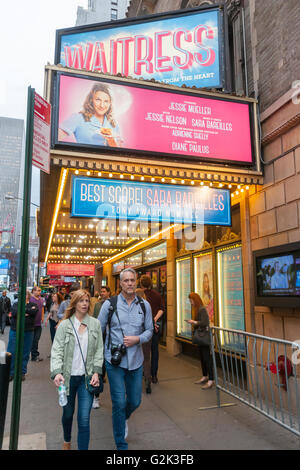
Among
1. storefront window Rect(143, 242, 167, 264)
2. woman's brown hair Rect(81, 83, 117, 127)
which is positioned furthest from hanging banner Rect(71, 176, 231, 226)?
storefront window Rect(143, 242, 167, 264)

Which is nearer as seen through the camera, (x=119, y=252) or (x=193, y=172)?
(x=193, y=172)

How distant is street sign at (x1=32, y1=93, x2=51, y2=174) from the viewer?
3400 millimetres

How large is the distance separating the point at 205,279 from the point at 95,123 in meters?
4.94

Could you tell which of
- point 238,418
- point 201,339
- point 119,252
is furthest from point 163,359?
point 119,252

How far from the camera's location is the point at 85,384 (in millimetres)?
3523

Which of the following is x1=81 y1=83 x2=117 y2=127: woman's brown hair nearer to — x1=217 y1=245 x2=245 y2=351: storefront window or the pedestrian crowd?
the pedestrian crowd

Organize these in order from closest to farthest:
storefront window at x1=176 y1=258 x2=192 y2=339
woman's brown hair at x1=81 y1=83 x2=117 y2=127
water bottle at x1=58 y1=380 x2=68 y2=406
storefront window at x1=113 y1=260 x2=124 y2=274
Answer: water bottle at x1=58 y1=380 x2=68 y2=406
woman's brown hair at x1=81 y1=83 x2=117 y2=127
storefront window at x1=176 y1=258 x2=192 y2=339
storefront window at x1=113 y1=260 x2=124 y2=274

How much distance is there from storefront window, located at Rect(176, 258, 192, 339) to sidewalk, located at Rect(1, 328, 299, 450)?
332cm

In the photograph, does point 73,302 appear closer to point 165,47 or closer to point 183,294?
point 165,47

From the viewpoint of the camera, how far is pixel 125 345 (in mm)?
3818

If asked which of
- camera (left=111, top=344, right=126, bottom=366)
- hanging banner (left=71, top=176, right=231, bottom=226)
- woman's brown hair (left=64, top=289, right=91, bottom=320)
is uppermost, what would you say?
hanging banner (left=71, top=176, right=231, bottom=226)

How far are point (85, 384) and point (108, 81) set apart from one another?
203 inches

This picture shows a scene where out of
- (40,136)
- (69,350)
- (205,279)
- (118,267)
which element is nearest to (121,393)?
(69,350)

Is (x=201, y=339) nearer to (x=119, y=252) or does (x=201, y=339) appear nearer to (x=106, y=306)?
(x=106, y=306)
